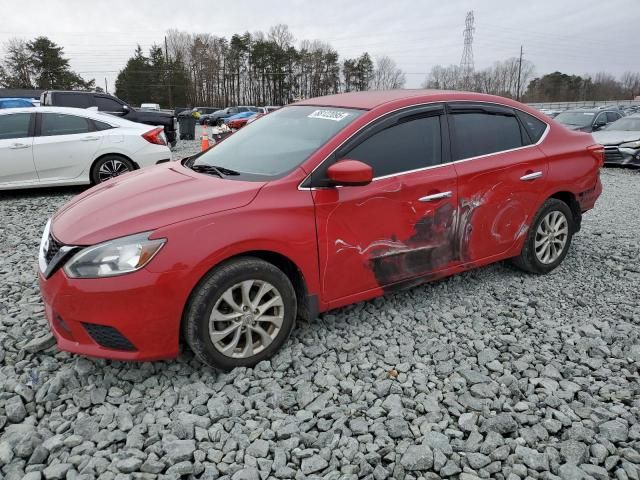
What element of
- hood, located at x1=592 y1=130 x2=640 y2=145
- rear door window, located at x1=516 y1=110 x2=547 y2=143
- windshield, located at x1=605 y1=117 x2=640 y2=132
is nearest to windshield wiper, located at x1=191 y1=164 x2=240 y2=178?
rear door window, located at x1=516 y1=110 x2=547 y2=143

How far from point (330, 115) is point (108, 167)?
5.57m

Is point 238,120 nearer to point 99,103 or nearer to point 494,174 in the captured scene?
point 99,103

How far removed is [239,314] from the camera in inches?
111

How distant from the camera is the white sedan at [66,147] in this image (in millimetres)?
7246

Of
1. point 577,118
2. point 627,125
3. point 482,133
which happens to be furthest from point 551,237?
point 577,118

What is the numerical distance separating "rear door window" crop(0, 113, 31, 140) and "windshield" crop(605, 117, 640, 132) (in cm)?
1405

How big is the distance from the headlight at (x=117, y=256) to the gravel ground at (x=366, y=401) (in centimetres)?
72

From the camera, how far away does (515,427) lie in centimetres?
246

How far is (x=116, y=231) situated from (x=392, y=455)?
1843 mm

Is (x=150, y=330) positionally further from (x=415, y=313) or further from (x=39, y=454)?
(x=415, y=313)

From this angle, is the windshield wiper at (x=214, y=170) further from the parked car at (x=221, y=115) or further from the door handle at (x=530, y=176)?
the parked car at (x=221, y=115)

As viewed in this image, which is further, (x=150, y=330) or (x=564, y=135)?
(x=564, y=135)

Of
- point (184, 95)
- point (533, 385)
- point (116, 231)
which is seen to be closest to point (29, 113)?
point (116, 231)

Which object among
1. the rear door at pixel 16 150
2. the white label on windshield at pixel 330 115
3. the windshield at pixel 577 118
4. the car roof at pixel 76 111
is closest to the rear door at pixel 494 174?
the white label on windshield at pixel 330 115
